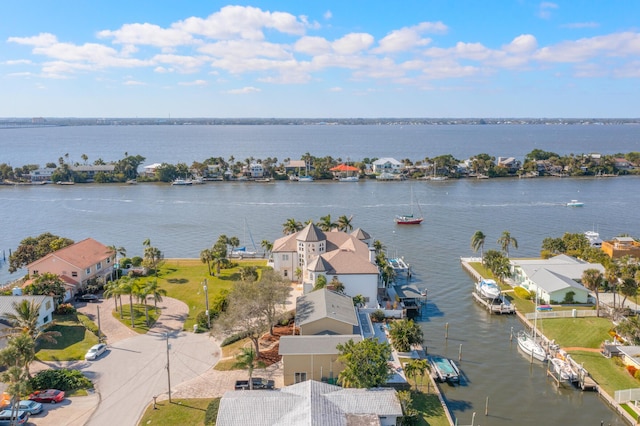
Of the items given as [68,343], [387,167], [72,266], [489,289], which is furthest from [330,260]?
[387,167]

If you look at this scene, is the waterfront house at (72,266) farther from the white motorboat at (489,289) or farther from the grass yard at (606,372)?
the grass yard at (606,372)

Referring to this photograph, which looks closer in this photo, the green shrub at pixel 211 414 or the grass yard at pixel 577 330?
the green shrub at pixel 211 414

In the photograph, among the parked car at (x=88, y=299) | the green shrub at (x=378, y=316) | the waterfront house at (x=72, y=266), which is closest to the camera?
the green shrub at (x=378, y=316)

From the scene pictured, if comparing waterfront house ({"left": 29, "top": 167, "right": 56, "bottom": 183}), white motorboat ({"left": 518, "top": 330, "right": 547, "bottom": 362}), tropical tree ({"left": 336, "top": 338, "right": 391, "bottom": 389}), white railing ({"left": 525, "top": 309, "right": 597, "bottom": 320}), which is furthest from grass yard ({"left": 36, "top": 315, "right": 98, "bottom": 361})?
waterfront house ({"left": 29, "top": 167, "right": 56, "bottom": 183})

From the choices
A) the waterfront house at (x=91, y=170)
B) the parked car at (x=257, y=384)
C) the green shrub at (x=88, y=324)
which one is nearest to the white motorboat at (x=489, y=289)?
the parked car at (x=257, y=384)

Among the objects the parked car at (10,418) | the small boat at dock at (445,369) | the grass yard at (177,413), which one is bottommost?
the small boat at dock at (445,369)
